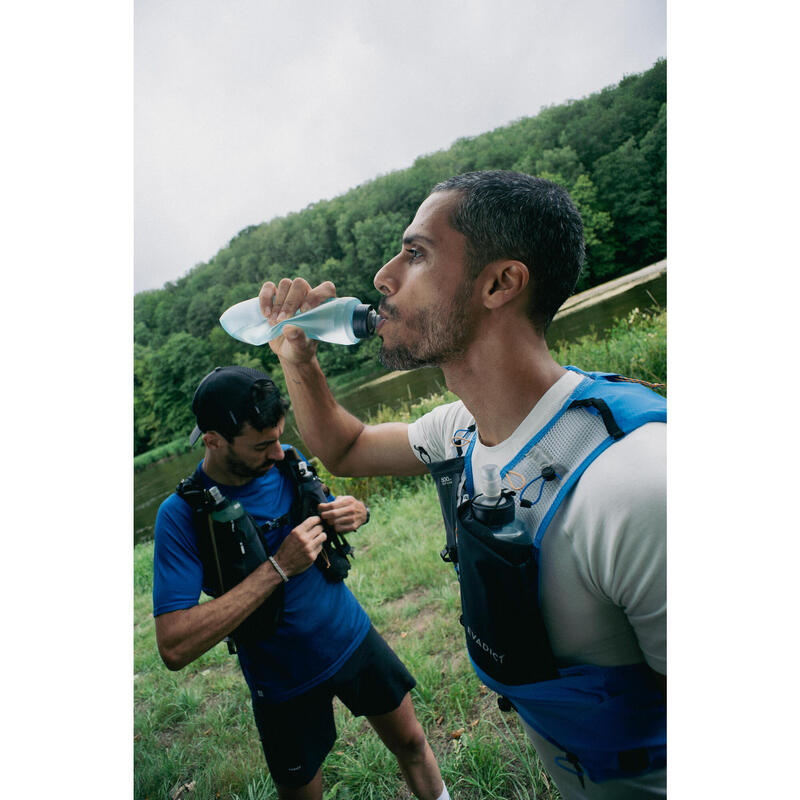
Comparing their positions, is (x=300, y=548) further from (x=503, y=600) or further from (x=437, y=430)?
(x=503, y=600)

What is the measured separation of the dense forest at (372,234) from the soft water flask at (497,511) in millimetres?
1299

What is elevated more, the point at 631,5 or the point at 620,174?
the point at 631,5

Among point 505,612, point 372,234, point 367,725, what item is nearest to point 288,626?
point 505,612

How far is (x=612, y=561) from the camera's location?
73 centimetres

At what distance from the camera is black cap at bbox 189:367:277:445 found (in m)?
1.40

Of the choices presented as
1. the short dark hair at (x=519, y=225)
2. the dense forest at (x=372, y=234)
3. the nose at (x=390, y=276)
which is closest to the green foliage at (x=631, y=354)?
the dense forest at (x=372, y=234)

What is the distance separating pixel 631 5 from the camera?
4.04 ft

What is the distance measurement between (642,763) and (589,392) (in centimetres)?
73

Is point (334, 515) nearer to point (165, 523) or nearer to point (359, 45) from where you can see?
point (165, 523)

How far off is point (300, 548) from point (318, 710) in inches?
23.5

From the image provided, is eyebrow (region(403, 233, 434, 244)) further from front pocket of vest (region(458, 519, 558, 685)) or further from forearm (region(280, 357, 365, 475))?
front pocket of vest (region(458, 519, 558, 685))

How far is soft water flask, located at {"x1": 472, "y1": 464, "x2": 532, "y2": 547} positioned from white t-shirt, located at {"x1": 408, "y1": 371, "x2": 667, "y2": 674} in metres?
0.02

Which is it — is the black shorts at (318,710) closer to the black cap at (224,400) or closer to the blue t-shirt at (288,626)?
the blue t-shirt at (288,626)
